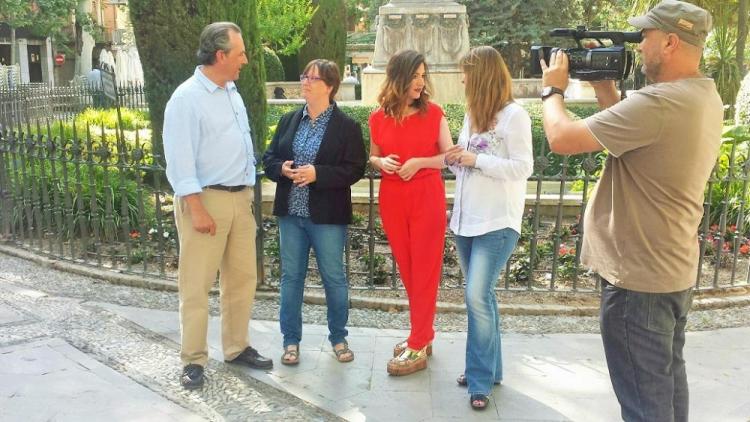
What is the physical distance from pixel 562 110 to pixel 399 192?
1.30m

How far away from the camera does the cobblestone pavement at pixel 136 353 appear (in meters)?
3.44

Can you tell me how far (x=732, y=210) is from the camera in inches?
261

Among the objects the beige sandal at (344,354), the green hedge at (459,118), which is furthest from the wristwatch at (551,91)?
the green hedge at (459,118)

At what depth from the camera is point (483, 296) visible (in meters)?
3.38

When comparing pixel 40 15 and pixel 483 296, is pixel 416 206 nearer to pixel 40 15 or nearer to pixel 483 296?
pixel 483 296

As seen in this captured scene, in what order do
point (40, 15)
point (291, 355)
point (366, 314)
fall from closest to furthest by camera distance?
1. point (291, 355)
2. point (366, 314)
3. point (40, 15)

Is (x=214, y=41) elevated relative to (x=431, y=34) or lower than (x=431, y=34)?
lower

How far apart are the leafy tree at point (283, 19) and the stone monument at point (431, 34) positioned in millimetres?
9366

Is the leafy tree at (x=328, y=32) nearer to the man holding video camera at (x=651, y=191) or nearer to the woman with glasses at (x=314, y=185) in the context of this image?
the woman with glasses at (x=314, y=185)

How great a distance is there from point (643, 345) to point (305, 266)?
2.05m

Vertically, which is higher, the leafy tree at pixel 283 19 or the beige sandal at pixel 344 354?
the leafy tree at pixel 283 19

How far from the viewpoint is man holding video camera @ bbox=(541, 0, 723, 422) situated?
2.33m

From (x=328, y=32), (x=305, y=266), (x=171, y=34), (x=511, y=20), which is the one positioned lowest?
(x=305, y=266)

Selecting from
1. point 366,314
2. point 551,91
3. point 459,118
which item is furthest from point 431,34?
point 551,91
